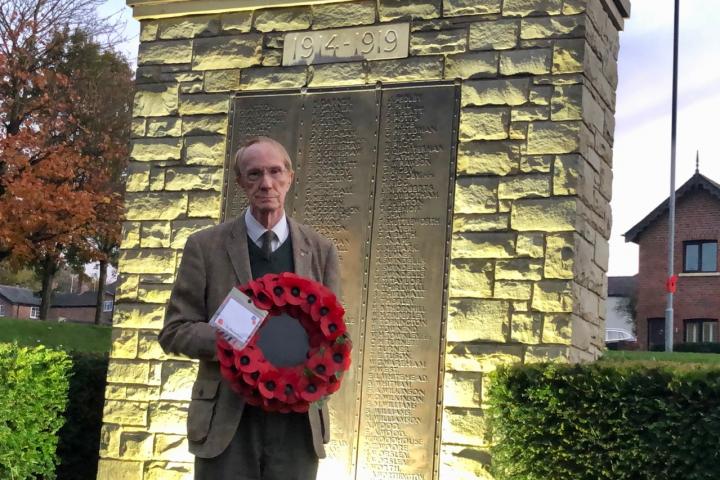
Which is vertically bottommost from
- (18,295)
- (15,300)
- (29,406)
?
(29,406)

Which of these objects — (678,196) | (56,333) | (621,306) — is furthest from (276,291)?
(621,306)

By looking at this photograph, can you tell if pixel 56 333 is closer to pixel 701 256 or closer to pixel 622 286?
pixel 701 256

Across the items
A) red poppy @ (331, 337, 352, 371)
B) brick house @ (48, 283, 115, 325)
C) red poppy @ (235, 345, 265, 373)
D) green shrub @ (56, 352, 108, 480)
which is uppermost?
brick house @ (48, 283, 115, 325)

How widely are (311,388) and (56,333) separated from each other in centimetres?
1805

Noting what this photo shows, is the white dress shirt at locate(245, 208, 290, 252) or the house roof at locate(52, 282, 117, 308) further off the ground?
the house roof at locate(52, 282, 117, 308)

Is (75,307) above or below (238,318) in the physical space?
above

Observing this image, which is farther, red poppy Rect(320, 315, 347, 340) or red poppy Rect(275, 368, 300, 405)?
red poppy Rect(320, 315, 347, 340)

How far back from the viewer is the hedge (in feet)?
15.9

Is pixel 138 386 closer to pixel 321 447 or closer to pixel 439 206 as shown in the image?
pixel 439 206

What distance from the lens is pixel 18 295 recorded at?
63406mm

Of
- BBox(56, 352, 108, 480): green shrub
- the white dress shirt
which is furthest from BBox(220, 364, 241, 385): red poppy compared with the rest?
BBox(56, 352, 108, 480): green shrub

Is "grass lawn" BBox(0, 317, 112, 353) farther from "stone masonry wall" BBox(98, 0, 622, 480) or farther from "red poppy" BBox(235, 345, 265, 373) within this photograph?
"red poppy" BBox(235, 345, 265, 373)

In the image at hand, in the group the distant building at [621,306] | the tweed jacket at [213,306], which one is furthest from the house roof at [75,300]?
the tweed jacket at [213,306]

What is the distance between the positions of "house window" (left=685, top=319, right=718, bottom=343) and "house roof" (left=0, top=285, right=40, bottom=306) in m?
42.5
